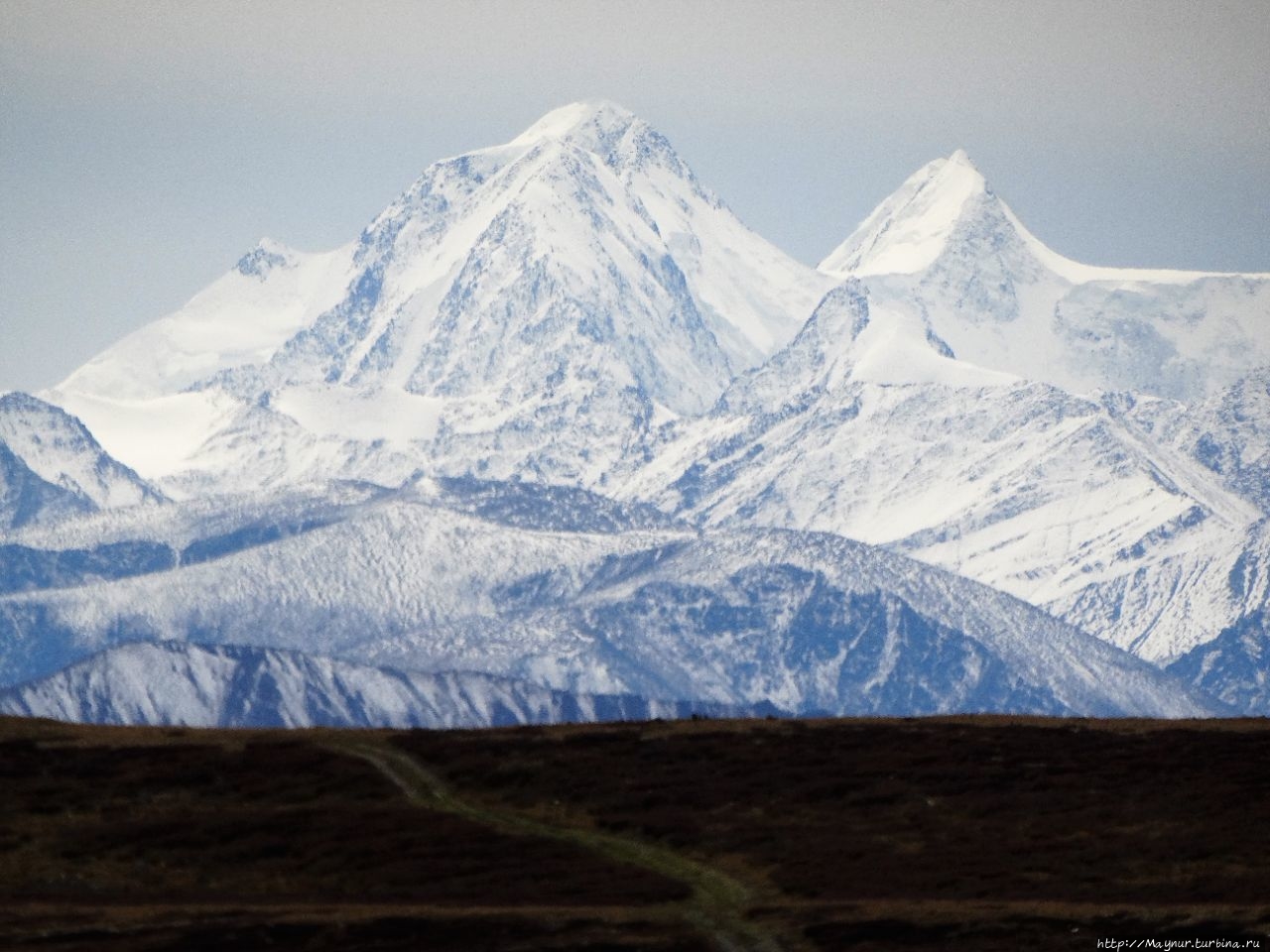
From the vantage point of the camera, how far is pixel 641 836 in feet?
394

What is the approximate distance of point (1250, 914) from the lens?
3720 inches

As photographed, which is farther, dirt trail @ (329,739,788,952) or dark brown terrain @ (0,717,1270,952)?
dirt trail @ (329,739,788,952)

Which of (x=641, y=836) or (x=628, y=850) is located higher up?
(x=641, y=836)

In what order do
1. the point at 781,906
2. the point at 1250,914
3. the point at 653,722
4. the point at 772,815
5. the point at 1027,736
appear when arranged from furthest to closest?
the point at 653,722, the point at 1027,736, the point at 772,815, the point at 781,906, the point at 1250,914

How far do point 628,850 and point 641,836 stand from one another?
2518 mm

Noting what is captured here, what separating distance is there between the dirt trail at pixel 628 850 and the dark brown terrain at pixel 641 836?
0.79 ft

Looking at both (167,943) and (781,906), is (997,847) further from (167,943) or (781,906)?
(167,943)

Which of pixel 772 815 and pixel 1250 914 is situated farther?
pixel 772 815

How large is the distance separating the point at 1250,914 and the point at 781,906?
18342mm

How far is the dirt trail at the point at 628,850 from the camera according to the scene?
100188 mm

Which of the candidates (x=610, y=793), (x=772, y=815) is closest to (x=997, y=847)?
(x=772, y=815)

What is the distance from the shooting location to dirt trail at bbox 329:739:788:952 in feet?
329

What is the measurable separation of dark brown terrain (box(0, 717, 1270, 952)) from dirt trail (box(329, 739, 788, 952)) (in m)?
0.24

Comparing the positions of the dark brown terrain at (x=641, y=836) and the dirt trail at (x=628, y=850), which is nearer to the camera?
the dark brown terrain at (x=641, y=836)
